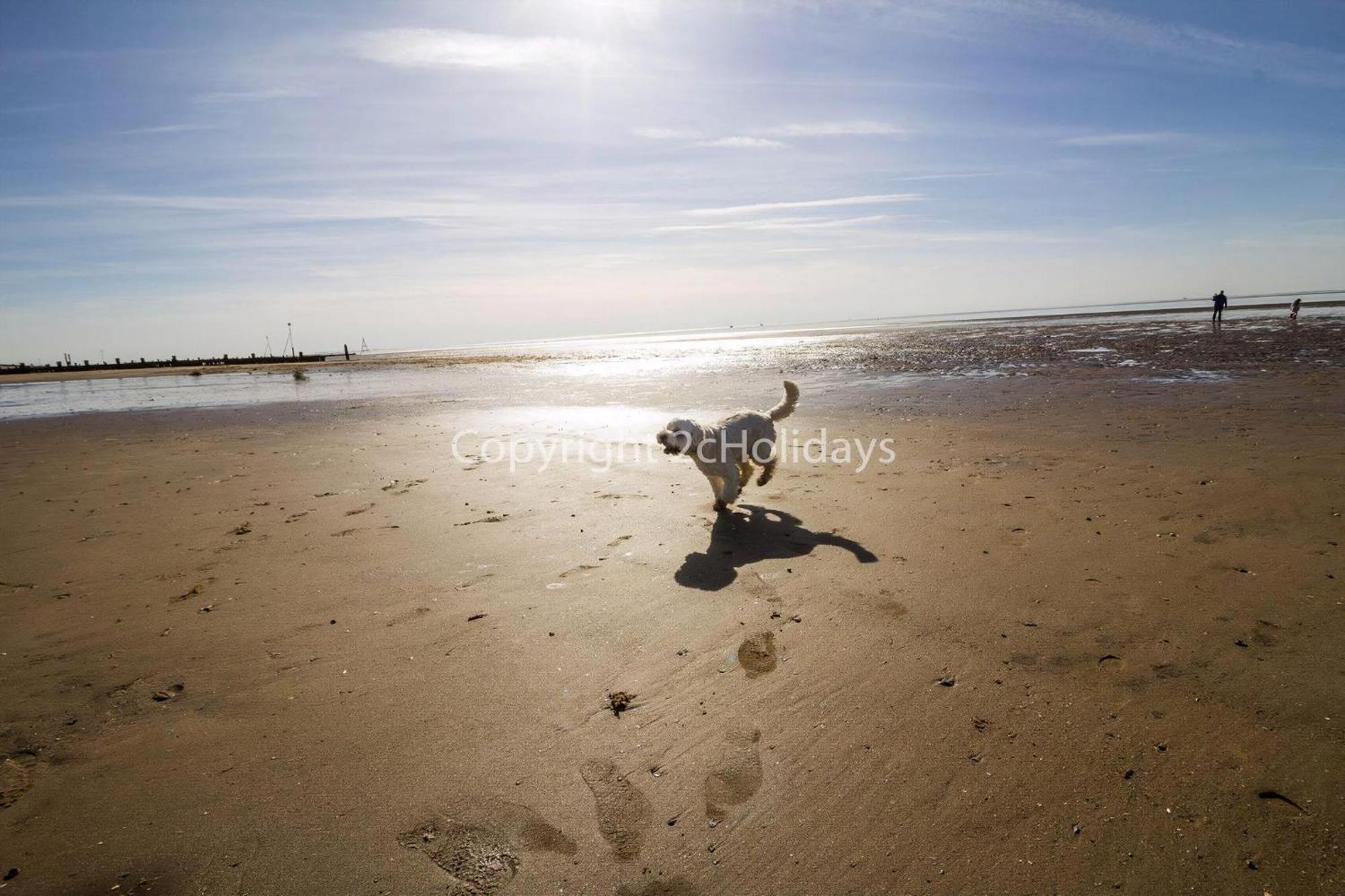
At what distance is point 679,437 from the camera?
20.9ft

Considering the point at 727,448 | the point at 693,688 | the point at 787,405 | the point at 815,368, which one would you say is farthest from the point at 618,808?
the point at 815,368

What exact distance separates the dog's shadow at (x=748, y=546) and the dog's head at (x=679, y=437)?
2.74ft

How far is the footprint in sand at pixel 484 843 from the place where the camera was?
240cm

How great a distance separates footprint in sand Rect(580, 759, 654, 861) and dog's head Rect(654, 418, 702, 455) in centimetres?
370

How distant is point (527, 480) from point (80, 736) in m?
5.12

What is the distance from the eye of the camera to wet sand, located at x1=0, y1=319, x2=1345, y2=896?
8.09 ft

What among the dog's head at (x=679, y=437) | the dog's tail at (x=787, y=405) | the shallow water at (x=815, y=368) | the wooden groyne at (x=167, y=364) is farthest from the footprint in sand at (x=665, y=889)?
the wooden groyne at (x=167, y=364)

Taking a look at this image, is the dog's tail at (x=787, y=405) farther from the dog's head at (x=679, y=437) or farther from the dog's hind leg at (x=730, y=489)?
the dog's head at (x=679, y=437)

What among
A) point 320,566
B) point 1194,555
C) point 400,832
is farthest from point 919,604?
point 320,566

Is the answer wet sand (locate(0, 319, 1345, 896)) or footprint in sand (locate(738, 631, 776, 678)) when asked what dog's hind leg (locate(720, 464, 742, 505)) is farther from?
footprint in sand (locate(738, 631, 776, 678))

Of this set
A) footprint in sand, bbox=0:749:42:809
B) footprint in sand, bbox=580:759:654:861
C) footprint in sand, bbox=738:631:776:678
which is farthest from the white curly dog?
footprint in sand, bbox=0:749:42:809

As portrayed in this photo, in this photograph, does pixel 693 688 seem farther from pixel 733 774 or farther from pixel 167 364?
pixel 167 364

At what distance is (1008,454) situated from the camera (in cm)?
851

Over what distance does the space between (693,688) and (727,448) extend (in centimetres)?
366
